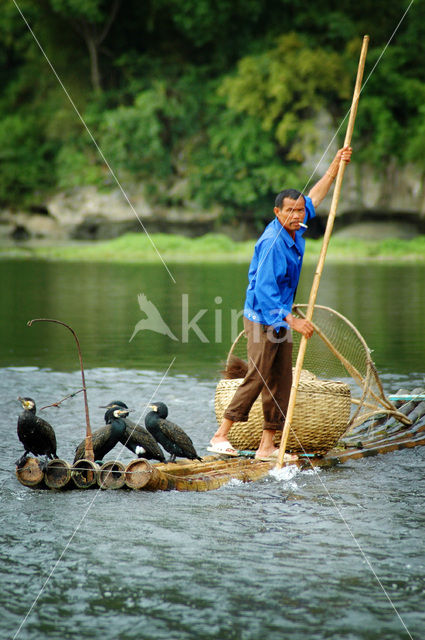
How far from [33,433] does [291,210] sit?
2.03 meters

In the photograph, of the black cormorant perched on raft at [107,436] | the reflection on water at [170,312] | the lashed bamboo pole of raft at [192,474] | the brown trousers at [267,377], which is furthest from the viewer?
the reflection on water at [170,312]

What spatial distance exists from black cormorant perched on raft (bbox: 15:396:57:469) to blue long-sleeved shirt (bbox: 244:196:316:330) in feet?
4.72

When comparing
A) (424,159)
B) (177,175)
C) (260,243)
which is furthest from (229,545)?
(177,175)

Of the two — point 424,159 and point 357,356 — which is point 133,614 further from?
point 424,159

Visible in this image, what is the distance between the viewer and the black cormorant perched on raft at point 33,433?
5031 millimetres

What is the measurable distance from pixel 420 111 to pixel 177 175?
10.8m

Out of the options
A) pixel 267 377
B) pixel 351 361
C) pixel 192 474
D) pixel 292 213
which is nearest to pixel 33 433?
pixel 192 474

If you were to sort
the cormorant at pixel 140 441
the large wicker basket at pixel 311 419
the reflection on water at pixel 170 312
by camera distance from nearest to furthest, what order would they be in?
the cormorant at pixel 140 441, the large wicker basket at pixel 311 419, the reflection on water at pixel 170 312

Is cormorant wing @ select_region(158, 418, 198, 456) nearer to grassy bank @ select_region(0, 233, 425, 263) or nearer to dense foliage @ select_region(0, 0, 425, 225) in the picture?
grassy bank @ select_region(0, 233, 425, 263)

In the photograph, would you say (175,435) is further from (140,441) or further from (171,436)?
(140,441)

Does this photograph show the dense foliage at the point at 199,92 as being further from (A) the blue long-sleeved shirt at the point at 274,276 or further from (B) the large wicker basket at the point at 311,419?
(A) the blue long-sleeved shirt at the point at 274,276

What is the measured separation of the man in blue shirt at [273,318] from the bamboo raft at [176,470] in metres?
0.25

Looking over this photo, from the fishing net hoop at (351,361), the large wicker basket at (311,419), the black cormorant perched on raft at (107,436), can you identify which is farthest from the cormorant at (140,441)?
the fishing net hoop at (351,361)

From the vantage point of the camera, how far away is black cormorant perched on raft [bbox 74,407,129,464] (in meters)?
5.17
